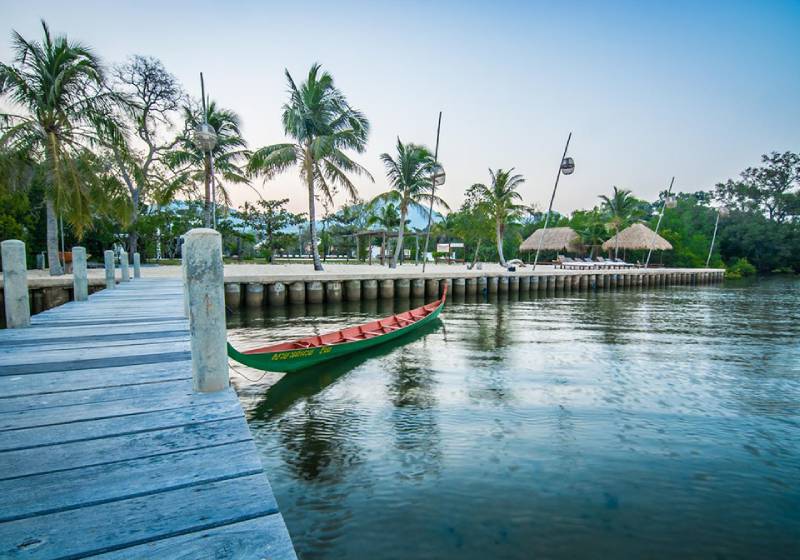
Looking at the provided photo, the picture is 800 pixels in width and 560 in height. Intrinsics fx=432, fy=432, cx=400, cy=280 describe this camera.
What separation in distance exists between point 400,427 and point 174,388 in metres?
3.52

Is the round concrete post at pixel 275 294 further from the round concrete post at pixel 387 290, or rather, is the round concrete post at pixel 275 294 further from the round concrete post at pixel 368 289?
the round concrete post at pixel 387 290

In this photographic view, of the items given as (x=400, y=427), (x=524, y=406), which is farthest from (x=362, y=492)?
(x=524, y=406)

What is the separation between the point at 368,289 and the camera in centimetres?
2045

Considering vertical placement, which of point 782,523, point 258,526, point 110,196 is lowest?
point 782,523

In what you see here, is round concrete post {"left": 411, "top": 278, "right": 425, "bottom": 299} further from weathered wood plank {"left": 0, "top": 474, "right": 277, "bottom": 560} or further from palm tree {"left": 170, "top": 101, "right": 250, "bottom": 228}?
weathered wood plank {"left": 0, "top": 474, "right": 277, "bottom": 560}

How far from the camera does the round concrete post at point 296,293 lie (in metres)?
18.5

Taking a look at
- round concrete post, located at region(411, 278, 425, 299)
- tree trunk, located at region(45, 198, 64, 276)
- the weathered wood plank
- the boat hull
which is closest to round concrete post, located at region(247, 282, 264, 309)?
round concrete post, located at region(411, 278, 425, 299)

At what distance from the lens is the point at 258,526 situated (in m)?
1.90

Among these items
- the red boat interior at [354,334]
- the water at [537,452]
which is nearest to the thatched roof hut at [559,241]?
the red boat interior at [354,334]

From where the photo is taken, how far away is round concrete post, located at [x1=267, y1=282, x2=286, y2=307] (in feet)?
59.4

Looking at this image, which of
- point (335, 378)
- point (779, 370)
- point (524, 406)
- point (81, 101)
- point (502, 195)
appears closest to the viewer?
point (524, 406)

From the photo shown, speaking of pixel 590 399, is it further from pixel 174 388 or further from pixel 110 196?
pixel 110 196

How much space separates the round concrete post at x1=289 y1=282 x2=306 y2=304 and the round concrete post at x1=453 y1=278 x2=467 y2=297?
8.66m

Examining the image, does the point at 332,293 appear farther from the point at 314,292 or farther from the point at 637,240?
the point at 637,240
